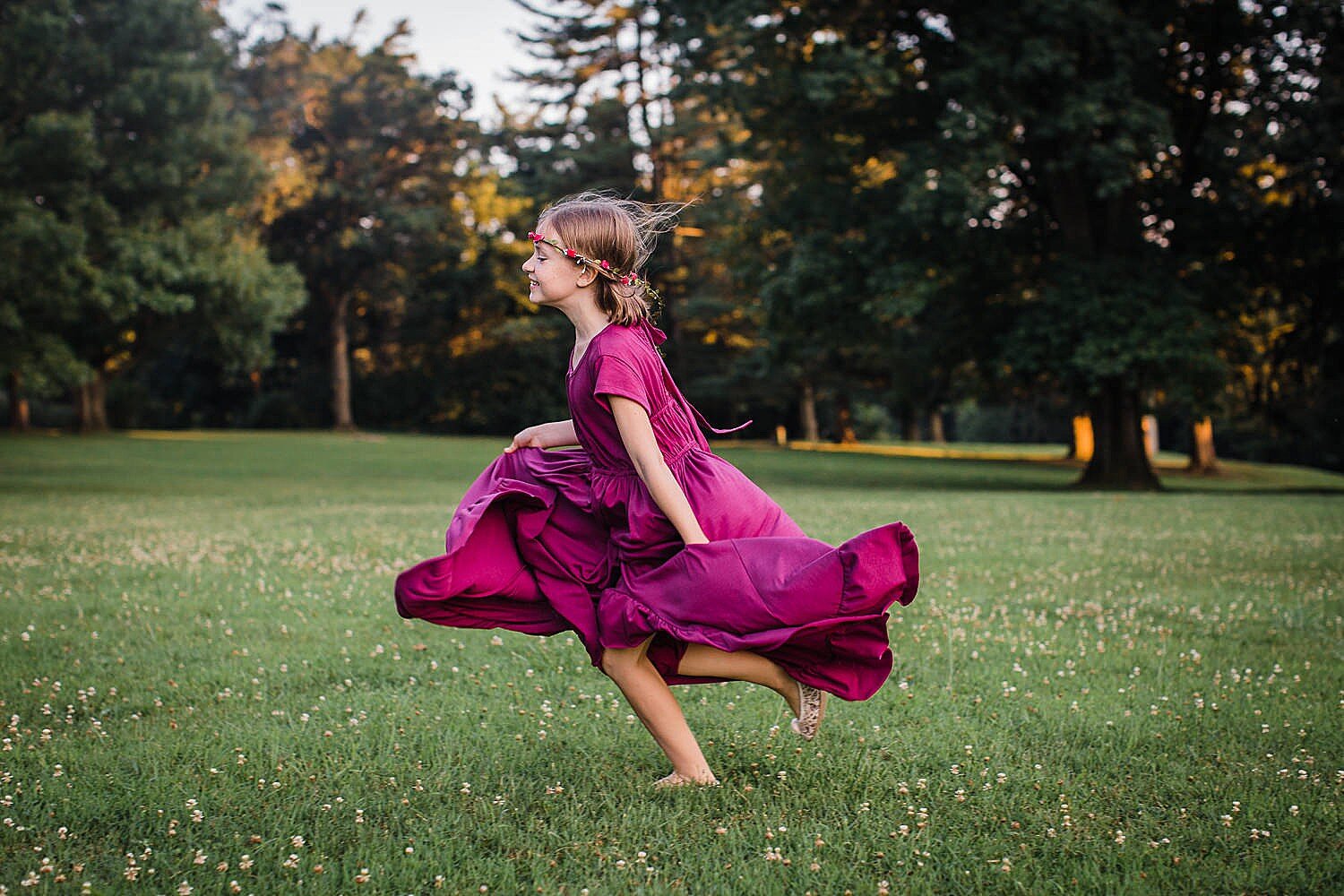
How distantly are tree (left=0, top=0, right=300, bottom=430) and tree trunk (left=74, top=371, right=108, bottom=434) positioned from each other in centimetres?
1928

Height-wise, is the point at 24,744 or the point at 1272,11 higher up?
the point at 1272,11

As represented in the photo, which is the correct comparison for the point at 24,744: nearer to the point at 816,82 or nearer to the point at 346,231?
the point at 816,82

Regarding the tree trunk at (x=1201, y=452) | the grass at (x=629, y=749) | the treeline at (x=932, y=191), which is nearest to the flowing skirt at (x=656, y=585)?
the grass at (x=629, y=749)

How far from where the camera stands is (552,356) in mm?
52562

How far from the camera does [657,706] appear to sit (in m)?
4.30

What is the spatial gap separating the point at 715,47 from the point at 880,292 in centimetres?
712

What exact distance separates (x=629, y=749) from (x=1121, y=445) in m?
23.9

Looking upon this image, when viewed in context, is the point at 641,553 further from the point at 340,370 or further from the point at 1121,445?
the point at 340,370

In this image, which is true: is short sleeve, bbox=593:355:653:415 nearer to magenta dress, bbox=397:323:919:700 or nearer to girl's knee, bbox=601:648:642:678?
magenta dress, bbox=397:323:919:700

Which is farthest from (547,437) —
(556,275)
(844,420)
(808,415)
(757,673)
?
(844,420)

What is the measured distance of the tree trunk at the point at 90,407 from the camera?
1678 inches

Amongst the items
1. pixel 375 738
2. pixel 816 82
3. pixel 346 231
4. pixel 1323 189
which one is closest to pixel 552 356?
pixel 346 231

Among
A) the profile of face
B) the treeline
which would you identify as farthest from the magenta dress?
the treeline

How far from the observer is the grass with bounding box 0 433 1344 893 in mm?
3752
